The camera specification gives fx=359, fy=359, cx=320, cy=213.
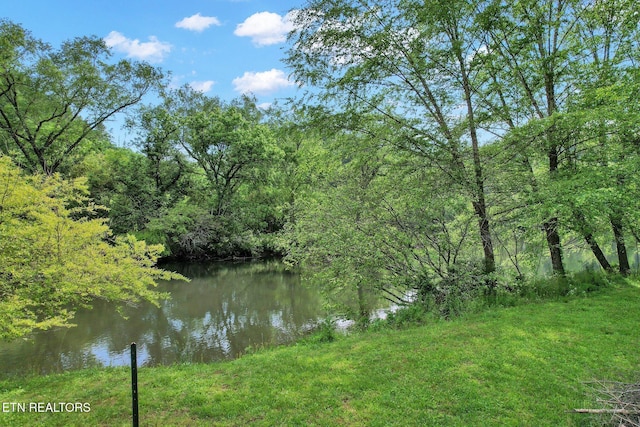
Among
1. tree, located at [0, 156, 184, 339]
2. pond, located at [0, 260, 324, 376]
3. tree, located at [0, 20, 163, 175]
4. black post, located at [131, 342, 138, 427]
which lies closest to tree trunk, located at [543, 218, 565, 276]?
pond, located at [0, 260, 324, 376]

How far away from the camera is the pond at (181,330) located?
7.64 m

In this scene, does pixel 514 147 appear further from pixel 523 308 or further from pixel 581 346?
pixel 581 346

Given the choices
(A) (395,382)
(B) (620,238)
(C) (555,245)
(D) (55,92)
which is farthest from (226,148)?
(A) (395,382)

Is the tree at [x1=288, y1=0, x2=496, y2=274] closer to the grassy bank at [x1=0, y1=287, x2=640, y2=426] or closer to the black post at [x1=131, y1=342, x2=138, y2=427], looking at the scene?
the grassy bank at [x1=0, y1=287, x2=640, y2=426]

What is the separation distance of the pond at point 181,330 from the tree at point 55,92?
251 inches

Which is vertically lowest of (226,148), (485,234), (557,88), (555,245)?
(555,245)

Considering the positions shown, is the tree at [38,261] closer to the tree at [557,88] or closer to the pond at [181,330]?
the pond at [181,330]

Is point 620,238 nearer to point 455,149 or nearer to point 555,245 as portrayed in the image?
point 555,245

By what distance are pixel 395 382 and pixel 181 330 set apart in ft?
24.1

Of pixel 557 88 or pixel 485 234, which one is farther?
pixel 557 88

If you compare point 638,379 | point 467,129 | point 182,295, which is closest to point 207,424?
point 638,379

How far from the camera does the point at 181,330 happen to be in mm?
9641

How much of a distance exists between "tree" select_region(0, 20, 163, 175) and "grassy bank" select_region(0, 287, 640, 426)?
11.6 metres

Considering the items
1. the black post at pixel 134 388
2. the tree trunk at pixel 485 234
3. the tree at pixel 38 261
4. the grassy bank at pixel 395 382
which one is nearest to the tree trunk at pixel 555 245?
the tree trunk at pixel 485 234
